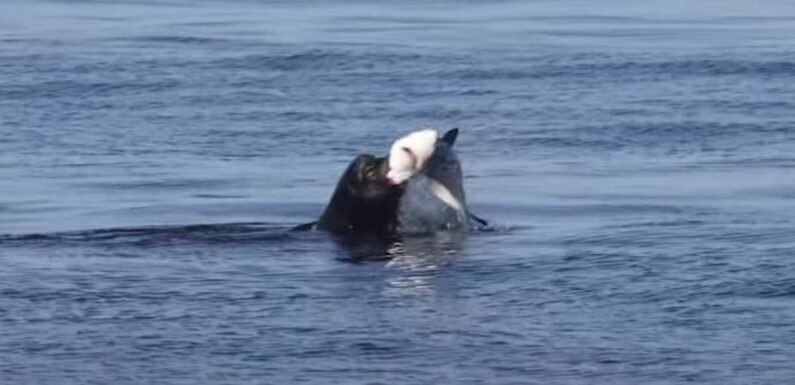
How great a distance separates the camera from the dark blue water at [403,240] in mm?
10258

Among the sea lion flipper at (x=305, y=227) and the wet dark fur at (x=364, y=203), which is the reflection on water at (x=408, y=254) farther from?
the sea lion flipper at (x=305, y=227)

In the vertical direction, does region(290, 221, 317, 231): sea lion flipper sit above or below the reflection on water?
below

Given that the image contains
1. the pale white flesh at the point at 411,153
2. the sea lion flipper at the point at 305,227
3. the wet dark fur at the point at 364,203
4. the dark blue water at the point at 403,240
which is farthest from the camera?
the sea lion flipper at the point at 305,227

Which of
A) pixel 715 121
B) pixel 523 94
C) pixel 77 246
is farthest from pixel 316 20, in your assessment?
pixel 77 246

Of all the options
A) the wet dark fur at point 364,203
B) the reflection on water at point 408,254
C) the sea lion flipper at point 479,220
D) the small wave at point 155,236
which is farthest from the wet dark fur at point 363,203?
the sea lion flipper at point 479,220

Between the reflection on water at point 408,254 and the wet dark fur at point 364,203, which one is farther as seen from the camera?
the wet dark fur at point 364,203

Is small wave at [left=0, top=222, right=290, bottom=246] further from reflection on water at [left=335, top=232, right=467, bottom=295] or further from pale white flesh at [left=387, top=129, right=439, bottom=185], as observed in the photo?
pale white flesh at [left=387, top=129, right=439, bottom=185]

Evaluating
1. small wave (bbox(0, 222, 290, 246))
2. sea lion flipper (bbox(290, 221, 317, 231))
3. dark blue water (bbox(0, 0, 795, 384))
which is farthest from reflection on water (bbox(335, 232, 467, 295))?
small wave (bbox(0, 222, 290, 246))

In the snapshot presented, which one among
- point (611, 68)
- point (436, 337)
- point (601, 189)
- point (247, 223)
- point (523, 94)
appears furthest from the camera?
point (611, 68)

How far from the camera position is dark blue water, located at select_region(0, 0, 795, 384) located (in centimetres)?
1026

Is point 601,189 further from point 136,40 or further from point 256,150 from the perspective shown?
point 136,40

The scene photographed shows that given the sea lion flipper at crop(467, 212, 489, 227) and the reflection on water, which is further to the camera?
the sea lion flipper at crop(467, 212, 489, 227)

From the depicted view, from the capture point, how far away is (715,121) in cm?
1734

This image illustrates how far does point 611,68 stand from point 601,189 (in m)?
5.81
